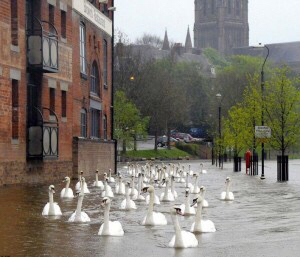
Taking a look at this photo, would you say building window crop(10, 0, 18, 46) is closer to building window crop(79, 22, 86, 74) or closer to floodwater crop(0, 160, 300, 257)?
floodwater crop(0, 160, 300, 257)

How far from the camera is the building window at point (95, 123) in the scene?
49753 millimetres

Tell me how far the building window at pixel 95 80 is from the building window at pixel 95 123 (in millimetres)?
1235

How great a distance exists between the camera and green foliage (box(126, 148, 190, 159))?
307 ft

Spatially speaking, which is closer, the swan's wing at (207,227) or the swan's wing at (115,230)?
the swan's wing at (115,230)

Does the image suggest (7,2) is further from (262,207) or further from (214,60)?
(214,60)

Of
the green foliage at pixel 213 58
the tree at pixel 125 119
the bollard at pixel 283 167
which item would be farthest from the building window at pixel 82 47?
the green foliage at pixel 213 58

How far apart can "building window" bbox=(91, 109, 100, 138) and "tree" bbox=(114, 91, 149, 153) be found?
3138 cm

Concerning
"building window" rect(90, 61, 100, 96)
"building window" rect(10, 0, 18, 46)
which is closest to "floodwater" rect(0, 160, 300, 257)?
"building window" rect(10, 0, 18, 46)

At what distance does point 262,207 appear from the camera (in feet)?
76.7

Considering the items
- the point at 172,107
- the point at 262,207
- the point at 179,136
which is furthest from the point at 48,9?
the point at 179,136

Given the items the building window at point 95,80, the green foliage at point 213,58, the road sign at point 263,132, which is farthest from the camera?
the green foliage at point 213,58

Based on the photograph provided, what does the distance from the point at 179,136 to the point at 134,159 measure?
36277 millimetres

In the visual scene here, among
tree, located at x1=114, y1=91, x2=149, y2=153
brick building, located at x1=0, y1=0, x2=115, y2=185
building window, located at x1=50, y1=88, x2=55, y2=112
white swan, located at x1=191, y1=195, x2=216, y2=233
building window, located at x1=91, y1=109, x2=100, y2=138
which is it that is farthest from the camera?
tree, located at x1=114, y1=91, x2=149, y2=153

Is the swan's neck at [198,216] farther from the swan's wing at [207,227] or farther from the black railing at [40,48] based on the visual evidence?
the black railing at [40,48]
